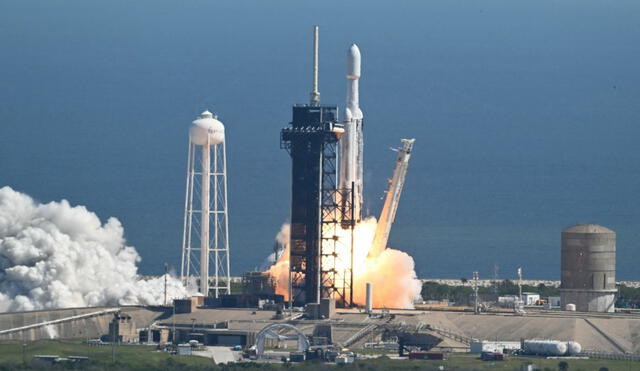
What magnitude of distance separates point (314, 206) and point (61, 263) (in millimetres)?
20714

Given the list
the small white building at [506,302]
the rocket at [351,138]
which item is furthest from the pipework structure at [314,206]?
the small white building at [506,302]

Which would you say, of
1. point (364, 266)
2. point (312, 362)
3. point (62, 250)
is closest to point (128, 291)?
→ point (62, 250)

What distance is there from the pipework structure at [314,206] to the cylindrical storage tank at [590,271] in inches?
736

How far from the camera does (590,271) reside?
589 feet

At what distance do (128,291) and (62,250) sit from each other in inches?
289

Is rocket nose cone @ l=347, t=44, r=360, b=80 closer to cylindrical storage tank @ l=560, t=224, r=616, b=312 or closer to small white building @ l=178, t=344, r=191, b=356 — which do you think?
cylindrical storage tank @ l=560, t=224, r=616, b=312

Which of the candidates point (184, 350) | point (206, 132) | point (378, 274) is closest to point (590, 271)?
point (378, 274)

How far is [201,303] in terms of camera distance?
176 m

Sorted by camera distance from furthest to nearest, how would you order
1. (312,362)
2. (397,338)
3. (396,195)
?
(396,195) < (397,338) < (312,362)

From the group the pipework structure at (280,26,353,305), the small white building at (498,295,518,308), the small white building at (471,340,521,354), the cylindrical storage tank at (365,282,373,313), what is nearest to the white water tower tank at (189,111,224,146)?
the pipework structure at (280,26,353,305)

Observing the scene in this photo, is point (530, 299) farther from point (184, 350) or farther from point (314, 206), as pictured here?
point (184, 350)

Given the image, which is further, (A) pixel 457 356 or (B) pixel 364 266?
(B) pixel 364 266

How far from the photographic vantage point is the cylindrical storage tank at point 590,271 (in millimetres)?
179250

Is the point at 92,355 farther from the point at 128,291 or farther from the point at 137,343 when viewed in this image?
the point at 128,291
